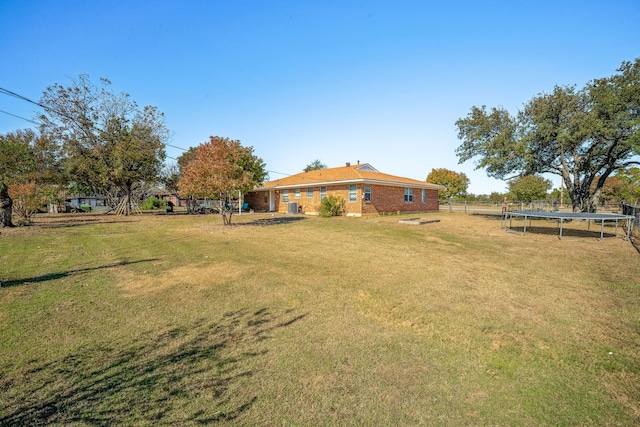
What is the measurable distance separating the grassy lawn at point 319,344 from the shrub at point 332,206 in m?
16.0

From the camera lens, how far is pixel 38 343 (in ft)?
11.8

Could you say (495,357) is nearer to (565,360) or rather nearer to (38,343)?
(565,360)

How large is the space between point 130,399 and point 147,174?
29.6 m

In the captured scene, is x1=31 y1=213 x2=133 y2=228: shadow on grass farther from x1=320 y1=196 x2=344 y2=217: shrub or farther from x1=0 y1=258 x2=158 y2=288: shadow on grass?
x1=320 y1=196 x2=344 y2=217: shrub

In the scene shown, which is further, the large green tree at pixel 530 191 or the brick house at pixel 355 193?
the large green tree at pixel 530 191

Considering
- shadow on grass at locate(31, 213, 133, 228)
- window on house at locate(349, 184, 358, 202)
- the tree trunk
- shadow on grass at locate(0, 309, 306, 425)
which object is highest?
window on house at locate(349, 184, 358, 202)

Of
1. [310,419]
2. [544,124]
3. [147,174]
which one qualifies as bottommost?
[310,419]

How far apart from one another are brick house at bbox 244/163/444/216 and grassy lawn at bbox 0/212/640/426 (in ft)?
52.3

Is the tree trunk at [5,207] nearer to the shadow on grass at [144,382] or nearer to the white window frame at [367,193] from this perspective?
the shadow on grass at [144,382]

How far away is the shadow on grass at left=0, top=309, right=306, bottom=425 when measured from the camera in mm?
2439

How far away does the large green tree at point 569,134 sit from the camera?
1759 centimetres

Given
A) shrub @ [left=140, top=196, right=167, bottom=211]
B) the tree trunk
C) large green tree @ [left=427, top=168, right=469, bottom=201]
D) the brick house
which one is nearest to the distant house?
shrub @ [left=140, top=196, right=167, bottom=211]

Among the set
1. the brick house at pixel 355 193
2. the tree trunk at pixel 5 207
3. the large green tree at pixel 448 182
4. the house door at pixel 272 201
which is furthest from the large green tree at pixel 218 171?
the large green tree at pixel 448 182

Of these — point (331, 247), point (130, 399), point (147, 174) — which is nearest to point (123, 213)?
point (147, 174)
